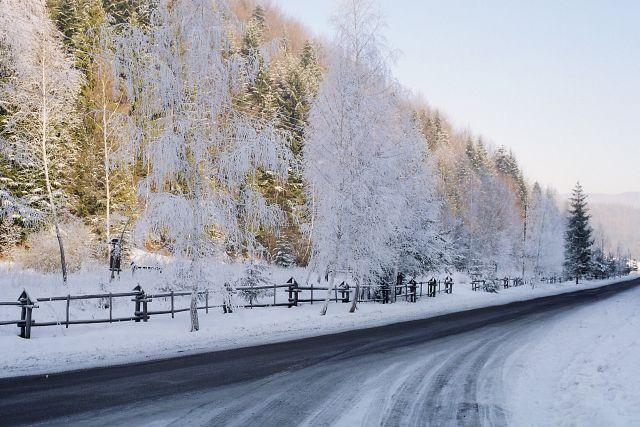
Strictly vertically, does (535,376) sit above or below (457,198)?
below

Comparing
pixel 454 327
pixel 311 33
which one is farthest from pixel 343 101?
pixel 311 33

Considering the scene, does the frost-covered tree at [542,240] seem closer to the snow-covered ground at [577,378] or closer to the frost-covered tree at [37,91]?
the snow-covered ground at [577,378]

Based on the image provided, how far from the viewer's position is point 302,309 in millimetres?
21625

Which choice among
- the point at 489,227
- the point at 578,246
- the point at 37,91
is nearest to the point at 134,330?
the point at 37,91

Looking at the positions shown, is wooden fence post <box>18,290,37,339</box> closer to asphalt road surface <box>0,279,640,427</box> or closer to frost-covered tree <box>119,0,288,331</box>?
frost-covered tree <box>119,0,288,331</box>

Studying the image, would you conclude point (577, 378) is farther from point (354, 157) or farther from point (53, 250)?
point (53, 250)

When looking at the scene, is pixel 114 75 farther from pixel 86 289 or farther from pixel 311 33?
pixel 311 33

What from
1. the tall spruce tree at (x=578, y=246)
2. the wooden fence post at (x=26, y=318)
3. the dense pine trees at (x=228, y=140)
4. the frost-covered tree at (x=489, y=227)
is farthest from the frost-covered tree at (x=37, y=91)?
the tall spruce tree at (x=578, y=246)

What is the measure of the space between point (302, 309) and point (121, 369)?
1242 cm

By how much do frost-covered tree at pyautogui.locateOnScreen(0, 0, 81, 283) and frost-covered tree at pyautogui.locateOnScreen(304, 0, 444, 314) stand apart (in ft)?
41.5

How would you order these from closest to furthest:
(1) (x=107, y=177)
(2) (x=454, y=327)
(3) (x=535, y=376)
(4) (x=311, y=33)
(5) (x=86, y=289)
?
1. (3) (x=535, y=376)
2. (2) (x=454, y=327)
3. (5) (x=86, y=289)
4. (1) (x=107, y=177)
5. (4) (x=311, y=33)

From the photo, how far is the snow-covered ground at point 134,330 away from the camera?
11.1 metres

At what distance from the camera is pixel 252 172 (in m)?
15.5

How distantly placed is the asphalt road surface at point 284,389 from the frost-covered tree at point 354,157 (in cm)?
921
